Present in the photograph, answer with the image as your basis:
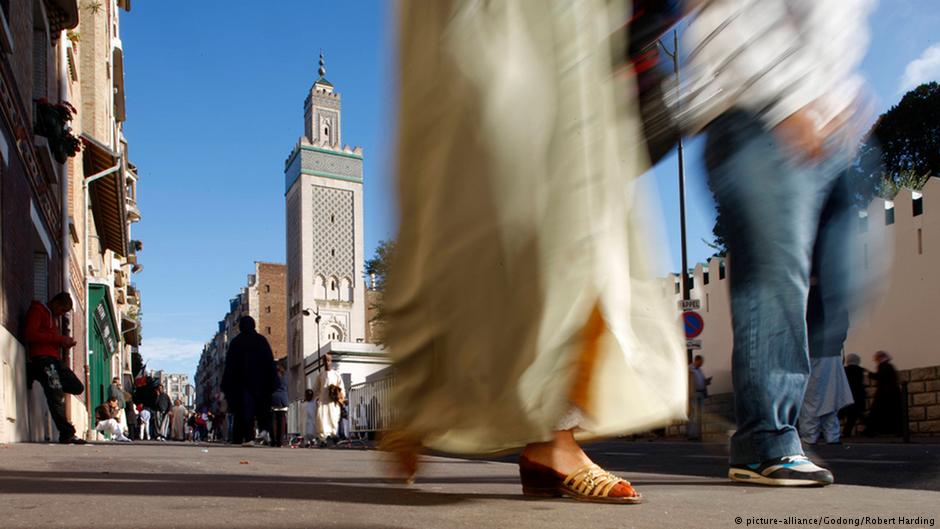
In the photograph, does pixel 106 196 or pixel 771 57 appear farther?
pixel 106 196

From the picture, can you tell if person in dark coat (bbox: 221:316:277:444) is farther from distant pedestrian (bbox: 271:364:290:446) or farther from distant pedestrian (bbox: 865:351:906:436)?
distant pedestrian (bbox: 865:351:906:436)

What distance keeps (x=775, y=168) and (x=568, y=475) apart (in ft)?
3.18

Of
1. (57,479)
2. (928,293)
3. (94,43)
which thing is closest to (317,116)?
(94,43)

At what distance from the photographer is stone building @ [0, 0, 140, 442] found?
9.34 meters

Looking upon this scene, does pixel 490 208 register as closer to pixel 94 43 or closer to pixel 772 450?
pixel 772 450

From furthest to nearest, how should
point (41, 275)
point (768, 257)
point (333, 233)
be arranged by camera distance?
point (333, 233), point (41, 275), point (768, 257)

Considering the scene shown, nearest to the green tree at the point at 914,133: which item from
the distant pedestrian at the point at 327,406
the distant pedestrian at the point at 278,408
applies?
the distant pedestrian at the point at 327,406

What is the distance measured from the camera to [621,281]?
2123 millimetres

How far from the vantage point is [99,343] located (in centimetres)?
2623

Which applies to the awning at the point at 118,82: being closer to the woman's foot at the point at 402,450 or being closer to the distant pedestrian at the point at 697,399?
the distant pedestrian at the point at 697,399

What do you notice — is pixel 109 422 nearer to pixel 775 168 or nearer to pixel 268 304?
pixel 775 168

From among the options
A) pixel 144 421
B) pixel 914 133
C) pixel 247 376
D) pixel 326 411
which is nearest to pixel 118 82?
pixel 144 421

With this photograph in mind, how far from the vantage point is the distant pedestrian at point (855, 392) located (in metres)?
12.3

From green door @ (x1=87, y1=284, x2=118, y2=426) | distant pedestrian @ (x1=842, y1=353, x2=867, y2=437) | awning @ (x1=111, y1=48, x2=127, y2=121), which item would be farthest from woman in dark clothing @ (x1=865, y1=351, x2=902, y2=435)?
awning @ (x1=111, y1=48, x2=127, y2=121)
